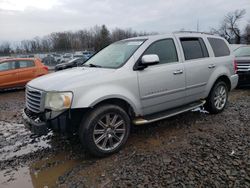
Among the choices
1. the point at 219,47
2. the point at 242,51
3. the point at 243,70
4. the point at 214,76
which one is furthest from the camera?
the point at 242,51

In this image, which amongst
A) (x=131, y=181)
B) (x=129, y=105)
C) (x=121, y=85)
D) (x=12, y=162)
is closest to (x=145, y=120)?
(x=129, y=105)

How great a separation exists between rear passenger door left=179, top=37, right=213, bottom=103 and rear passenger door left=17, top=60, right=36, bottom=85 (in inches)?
306

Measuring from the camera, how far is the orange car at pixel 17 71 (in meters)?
9.99

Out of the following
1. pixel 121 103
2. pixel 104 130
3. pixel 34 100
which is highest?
pixel 34 100

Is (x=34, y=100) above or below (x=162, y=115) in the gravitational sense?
above

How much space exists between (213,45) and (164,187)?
12.1 feet

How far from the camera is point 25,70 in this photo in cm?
1045

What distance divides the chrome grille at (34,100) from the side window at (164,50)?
1.93m

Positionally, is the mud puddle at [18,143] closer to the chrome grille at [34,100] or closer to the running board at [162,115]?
the chrome grille at [34,100]

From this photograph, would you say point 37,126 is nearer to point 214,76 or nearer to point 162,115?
point 162,115

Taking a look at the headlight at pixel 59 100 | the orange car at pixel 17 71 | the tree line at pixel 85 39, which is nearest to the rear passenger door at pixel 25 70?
the orange car at pixel 17 71

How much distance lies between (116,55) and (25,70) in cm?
730

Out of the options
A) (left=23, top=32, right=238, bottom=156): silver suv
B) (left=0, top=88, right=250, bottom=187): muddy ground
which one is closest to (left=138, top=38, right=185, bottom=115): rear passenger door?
(left=23, top=32, right=238, bottom=156): silver suv

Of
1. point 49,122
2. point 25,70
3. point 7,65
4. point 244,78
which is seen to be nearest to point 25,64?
point 25,70
